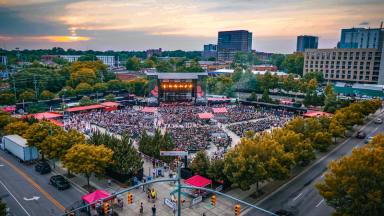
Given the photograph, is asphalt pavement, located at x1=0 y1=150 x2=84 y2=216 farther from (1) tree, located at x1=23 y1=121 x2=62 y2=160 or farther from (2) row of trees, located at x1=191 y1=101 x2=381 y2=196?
(2) row of trees, located at x1=191 y1=101 x2=381 y2=196

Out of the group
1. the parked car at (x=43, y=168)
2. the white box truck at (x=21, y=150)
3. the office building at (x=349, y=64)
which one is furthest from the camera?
the office building at (x=349, y=64)

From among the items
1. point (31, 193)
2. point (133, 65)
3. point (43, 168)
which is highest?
point (133, 65)

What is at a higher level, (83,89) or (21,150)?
(83,89)

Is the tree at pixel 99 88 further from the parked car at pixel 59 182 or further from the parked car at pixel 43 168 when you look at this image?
the parked car at pixel 59 182

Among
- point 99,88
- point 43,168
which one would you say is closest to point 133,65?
point 99,88

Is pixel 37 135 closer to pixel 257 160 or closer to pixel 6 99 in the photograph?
pixel 257 160

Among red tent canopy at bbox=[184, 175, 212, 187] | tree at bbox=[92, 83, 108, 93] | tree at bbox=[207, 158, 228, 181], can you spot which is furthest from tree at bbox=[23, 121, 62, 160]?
tree at bbox=[92, 83, 108, 93]

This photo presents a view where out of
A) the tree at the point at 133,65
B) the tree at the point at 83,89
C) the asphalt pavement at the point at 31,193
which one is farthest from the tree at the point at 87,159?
the tree at the point at 133,65
